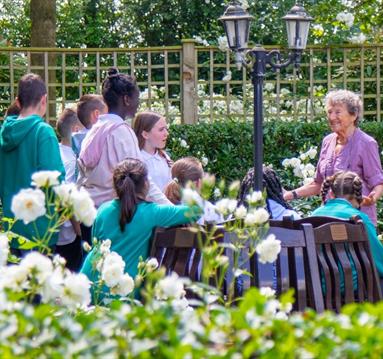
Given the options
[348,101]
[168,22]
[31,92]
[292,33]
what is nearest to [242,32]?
[292,33]

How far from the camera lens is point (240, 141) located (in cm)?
1106

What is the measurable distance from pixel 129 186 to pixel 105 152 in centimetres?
Answer: 90

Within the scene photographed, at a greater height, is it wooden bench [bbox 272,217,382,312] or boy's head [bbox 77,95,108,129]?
boy's head [bbox 77,95,108,129]

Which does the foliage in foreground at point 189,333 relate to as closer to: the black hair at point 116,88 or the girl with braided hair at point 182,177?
the girl with braided hair at point 182,177

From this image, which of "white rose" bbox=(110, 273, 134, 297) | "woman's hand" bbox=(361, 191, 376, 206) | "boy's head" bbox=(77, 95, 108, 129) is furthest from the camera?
"woman's hand" bbox=(361, 191, 376, 206)

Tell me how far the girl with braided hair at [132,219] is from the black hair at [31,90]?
887 mm

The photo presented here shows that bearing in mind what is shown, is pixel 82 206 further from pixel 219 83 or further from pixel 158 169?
pixel 219 83

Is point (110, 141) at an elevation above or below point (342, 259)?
above

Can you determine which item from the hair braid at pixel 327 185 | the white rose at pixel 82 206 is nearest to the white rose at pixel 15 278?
the white rose at pixel 82 206

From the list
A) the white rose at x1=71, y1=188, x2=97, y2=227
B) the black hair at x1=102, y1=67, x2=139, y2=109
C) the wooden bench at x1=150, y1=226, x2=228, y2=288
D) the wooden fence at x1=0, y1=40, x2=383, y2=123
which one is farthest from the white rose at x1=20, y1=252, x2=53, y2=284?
the wooden fence at x1=0, y1=40, x2=383, y2=123

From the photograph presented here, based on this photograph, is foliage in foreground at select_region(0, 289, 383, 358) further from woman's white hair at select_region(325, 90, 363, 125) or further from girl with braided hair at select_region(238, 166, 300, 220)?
woman's white hair at select_region(325, 90, 363, 125)

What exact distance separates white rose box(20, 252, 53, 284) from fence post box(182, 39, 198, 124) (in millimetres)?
9079

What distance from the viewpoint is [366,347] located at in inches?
80.7

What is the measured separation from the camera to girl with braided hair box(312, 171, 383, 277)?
4.93 m
